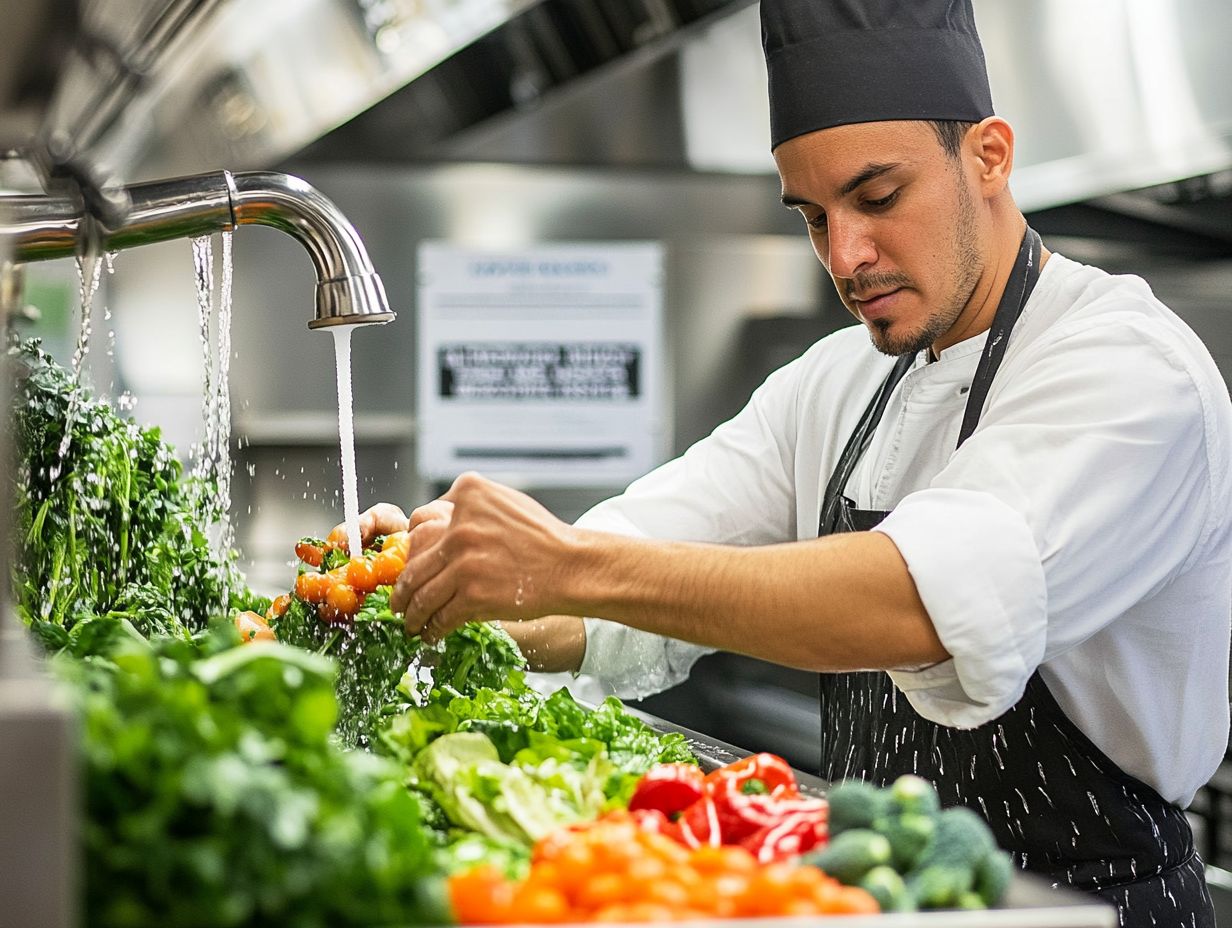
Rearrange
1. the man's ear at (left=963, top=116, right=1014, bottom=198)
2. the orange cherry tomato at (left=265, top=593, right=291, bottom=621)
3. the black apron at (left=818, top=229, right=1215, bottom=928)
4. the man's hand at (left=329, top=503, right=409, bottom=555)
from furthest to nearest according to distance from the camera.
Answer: the man's hand at (left=329, top=503, right=409, bottom=555) → the man's ear at (left=963, top=116, right=1014, bottom=198) → the orange cherry tomato at (left=265, top=593, right=291, bottom=621) → the black apron at (left=818, top=229, right=1215, bottom=928)

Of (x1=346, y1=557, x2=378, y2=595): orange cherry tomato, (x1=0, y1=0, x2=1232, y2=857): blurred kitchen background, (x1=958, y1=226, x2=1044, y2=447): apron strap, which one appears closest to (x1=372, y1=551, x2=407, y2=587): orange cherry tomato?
(x1=346, y1=557, x2=378, y2=595): orange cherry tomato

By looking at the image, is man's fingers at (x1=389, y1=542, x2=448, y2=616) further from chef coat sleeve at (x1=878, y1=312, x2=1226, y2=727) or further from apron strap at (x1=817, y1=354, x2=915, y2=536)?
apron strap at (x1=817, y1=354, x2=915, y2=536)

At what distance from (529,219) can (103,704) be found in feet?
13.8

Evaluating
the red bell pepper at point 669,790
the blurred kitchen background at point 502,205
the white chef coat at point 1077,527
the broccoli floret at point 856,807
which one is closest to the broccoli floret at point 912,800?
the broccoli floret at point 856,807

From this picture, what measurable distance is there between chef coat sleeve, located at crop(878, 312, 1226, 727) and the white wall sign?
3270mm

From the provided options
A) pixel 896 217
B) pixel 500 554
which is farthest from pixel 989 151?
pixel 500 554

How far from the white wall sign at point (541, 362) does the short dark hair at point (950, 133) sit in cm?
309

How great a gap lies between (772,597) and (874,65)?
78 cm

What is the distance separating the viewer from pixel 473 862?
45.3 inches

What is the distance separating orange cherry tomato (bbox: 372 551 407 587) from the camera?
1729 mm

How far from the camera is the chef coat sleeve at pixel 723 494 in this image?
2.21m

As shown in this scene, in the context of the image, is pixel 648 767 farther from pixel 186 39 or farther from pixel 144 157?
pixel 144 157

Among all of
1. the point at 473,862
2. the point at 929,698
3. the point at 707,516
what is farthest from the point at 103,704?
the point at 707,516

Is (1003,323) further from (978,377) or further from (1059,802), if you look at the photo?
(1059,802)
